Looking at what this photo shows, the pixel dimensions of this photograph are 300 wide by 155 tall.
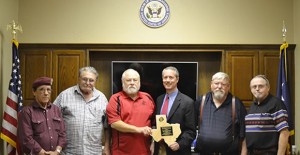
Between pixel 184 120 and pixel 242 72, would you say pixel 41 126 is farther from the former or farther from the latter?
pixel 242 72

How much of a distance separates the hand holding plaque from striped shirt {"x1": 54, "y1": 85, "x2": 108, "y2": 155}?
594 millimetres

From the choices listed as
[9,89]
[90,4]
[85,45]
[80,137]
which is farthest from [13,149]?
[90,4]

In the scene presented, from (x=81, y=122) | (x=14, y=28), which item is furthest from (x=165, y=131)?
(x=14, y=28)

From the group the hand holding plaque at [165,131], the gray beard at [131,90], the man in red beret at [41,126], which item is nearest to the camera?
the man in red beret at [41,126]

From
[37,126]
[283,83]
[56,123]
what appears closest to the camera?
[37,126]

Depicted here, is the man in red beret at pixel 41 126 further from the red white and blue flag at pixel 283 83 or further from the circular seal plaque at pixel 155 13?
the red white and blue flag at pixel 283 83

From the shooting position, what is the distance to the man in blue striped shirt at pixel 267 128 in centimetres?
330

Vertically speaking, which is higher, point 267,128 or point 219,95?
point 219,95

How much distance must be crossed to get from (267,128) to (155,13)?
2.40 m

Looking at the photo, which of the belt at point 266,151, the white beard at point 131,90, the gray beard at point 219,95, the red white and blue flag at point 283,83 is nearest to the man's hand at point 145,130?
the white beard at point 131,90

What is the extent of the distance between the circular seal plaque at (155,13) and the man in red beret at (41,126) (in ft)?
6.64

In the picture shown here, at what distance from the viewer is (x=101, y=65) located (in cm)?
524

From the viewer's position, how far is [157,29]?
16.5 ft

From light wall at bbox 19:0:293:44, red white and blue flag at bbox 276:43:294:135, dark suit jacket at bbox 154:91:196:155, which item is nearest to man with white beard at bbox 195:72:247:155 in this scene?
dark suit jacket at bbox 154:91:196:155
